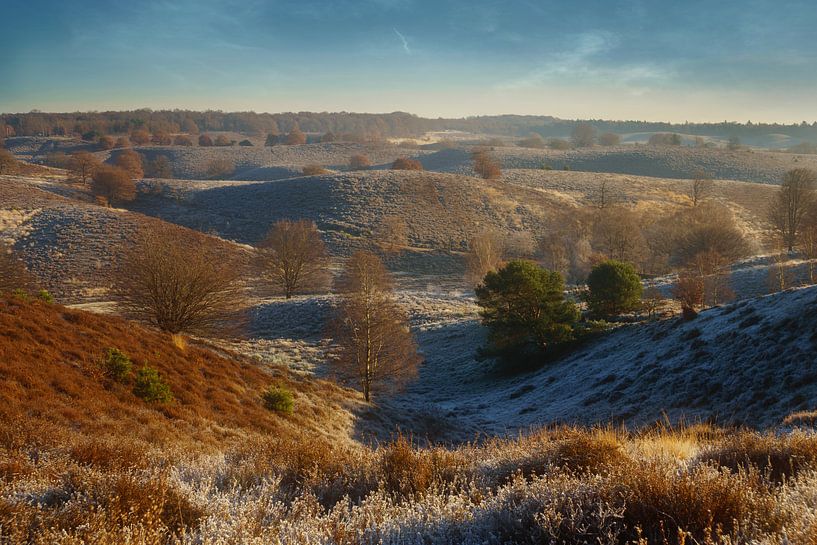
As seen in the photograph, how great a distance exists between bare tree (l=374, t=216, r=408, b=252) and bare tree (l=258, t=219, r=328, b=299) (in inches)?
733

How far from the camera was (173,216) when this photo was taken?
270ft

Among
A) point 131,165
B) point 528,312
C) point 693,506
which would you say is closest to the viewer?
point 693,506

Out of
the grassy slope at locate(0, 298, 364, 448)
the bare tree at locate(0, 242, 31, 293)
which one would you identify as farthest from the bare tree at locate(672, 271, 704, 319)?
the bare tree at locate(0, 242, 31, 293)

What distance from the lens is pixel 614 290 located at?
119 ft

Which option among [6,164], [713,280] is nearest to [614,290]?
[713,280]

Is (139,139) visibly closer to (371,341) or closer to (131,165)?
(131,165)

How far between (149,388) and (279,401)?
4.46 metres

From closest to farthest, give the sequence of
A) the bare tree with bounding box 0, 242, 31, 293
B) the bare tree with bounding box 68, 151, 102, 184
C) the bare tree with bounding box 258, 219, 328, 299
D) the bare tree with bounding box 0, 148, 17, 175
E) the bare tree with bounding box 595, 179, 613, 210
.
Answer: the bare tree with bounding box 0, 242, 31, 293 → the bare tree with bounding box 258, 219, 328, 299 → the bare tree with bounding box 595, 179, 613, 210 → the bare tree with bounding box 0, 148, 17, 175 → the bare tree with bounding box 68, 151, 102, 184

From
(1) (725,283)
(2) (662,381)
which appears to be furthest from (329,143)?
(2) (662,381)

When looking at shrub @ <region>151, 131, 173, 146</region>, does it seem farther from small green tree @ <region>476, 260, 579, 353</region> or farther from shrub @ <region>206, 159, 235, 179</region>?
small green tree @ <region>476, 260, 579, 353</region>

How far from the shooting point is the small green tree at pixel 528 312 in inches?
1363

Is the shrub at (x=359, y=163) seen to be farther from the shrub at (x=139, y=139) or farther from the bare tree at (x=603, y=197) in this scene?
the shrub at (x=139, y=139)

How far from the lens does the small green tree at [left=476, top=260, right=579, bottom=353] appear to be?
3462 centimetres

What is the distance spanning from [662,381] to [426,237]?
59.3 metres
